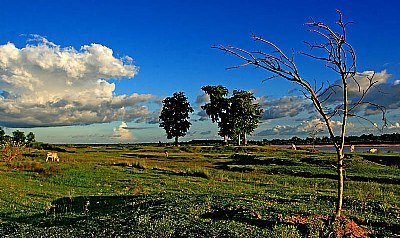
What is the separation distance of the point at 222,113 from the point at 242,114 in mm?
6505

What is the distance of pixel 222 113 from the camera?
93.2m

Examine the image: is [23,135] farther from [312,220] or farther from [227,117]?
[312,220]

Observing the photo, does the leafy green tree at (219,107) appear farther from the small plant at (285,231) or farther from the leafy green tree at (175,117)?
the small plant at (285,231)

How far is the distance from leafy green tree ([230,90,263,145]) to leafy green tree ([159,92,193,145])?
44.8 ft

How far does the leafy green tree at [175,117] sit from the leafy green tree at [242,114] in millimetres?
13646

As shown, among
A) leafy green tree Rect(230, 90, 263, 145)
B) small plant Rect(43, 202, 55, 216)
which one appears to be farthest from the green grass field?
leafy green tree Rect(230, 90, 263, 145)

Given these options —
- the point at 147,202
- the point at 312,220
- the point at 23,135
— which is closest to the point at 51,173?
the point at 147,202

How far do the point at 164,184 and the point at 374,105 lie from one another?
2027 centimetres

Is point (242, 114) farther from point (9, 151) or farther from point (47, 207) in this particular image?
point (47, 207)

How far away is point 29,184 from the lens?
29.2 m

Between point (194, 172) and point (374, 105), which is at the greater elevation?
point (374, 105)

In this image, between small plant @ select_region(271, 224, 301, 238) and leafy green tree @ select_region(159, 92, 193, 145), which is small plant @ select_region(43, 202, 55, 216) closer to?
small plant @ select_region(271, 224, 301, 238)

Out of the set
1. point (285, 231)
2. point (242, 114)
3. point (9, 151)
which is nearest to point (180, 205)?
point (285, 231)

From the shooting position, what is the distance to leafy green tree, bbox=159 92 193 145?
97.4 meters
